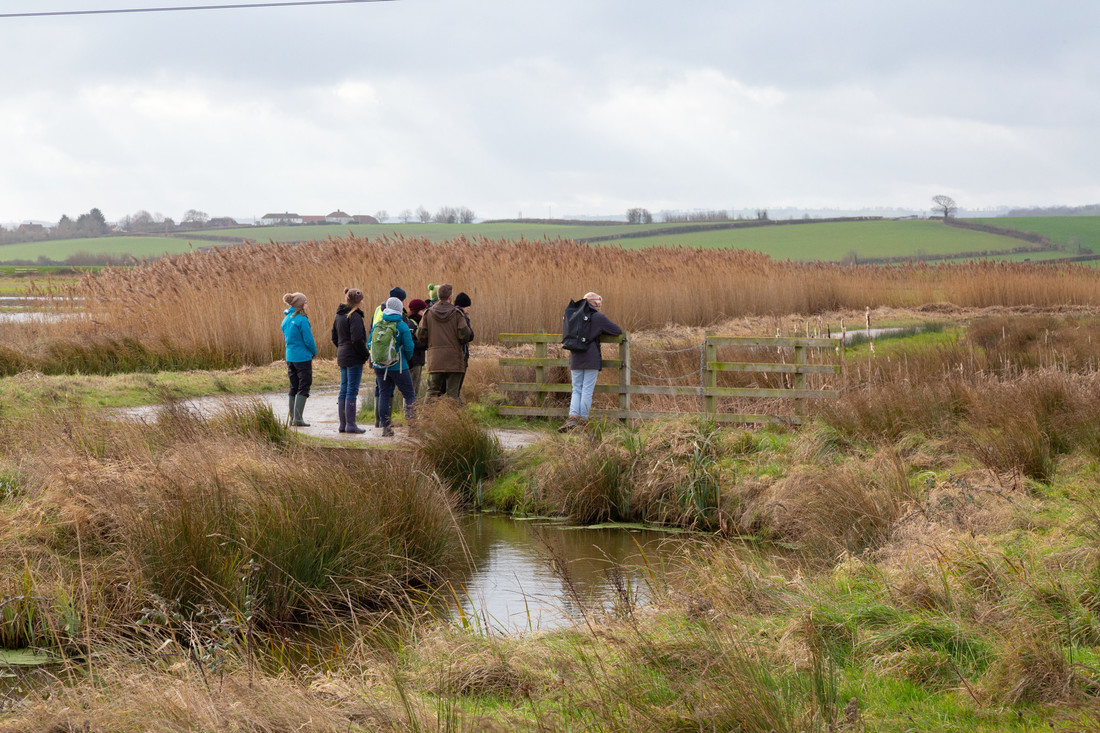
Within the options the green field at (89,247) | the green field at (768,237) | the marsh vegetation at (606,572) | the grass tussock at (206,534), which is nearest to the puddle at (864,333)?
the marsh vegetation at (606,572)

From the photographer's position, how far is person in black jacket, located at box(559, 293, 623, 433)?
1248 cm

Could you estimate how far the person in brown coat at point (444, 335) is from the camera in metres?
12.6

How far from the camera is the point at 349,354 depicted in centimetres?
1252

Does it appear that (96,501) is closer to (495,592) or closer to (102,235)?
(495,592)

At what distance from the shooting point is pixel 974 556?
6.10 metres

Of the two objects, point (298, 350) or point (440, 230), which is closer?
point (298, 350)

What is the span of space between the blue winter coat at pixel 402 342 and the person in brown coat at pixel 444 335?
349 mm

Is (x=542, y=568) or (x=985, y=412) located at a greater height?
(x=985, y=412)

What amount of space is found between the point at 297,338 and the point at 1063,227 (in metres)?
81.3

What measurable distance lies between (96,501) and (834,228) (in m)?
79.7

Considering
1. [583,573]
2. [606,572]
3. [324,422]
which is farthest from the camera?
[324,422]

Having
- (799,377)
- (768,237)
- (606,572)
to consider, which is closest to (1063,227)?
(768,237)

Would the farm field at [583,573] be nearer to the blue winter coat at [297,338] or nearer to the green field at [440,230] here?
the blue winter coat at [297,338]

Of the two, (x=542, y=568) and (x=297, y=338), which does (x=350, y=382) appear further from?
(x=542, y=568)
